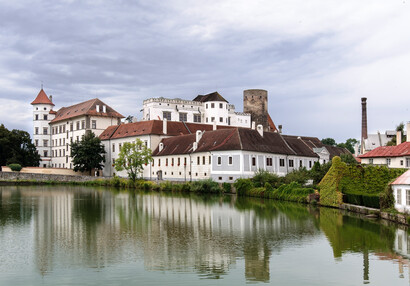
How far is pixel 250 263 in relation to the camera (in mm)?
16281

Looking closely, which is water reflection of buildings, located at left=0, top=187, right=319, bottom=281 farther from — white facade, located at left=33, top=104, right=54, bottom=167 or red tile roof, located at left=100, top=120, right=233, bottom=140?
white facade, located at left=33, top=104, right=54, bottom=167

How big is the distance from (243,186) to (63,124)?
54.3 metres

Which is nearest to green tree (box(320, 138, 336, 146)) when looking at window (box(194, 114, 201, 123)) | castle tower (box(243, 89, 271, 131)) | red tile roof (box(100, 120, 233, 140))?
castle tower (box(243, 89, 271, 131))

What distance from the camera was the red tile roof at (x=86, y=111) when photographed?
8465 cm

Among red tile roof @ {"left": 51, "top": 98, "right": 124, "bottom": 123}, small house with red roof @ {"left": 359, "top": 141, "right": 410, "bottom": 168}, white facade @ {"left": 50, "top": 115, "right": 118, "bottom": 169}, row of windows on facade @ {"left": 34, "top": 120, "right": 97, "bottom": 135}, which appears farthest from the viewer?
red tile roof @ {"left": 51, "top": 98, "right": 124, "bottom": 123}

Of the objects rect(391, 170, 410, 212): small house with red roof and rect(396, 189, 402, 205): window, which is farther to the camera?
rect(396, 189, 402, 205): window

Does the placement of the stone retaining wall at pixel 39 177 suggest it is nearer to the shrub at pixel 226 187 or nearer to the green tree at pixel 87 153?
the green tree at pixel 87 153

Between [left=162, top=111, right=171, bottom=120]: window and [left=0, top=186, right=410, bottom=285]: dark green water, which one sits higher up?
[left=162, top=111, right=171, bottom=120]: window

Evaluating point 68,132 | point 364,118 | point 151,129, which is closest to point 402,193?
point 151,129

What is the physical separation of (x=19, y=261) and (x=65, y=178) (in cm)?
5749

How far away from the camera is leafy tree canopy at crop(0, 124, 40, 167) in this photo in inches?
2933

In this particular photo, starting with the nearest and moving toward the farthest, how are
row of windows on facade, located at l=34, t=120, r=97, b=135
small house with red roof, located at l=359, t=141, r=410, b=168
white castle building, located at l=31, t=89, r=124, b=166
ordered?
1. small house with red roof, located at l=359, t=141, r=410, b=168
2. row of windows on facade, located at l=34, t=120, r=97, b=135
3. white castle building, located at l=31, t=89, r=124, b=166

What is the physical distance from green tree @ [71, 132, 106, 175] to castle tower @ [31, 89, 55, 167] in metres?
21.2

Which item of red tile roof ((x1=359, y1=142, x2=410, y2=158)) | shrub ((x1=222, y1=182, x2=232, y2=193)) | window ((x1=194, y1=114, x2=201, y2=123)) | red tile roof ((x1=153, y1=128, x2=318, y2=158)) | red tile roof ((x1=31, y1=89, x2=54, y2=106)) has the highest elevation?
red tile roof ((x1=31, y1=89, x2=54, y2=106))
